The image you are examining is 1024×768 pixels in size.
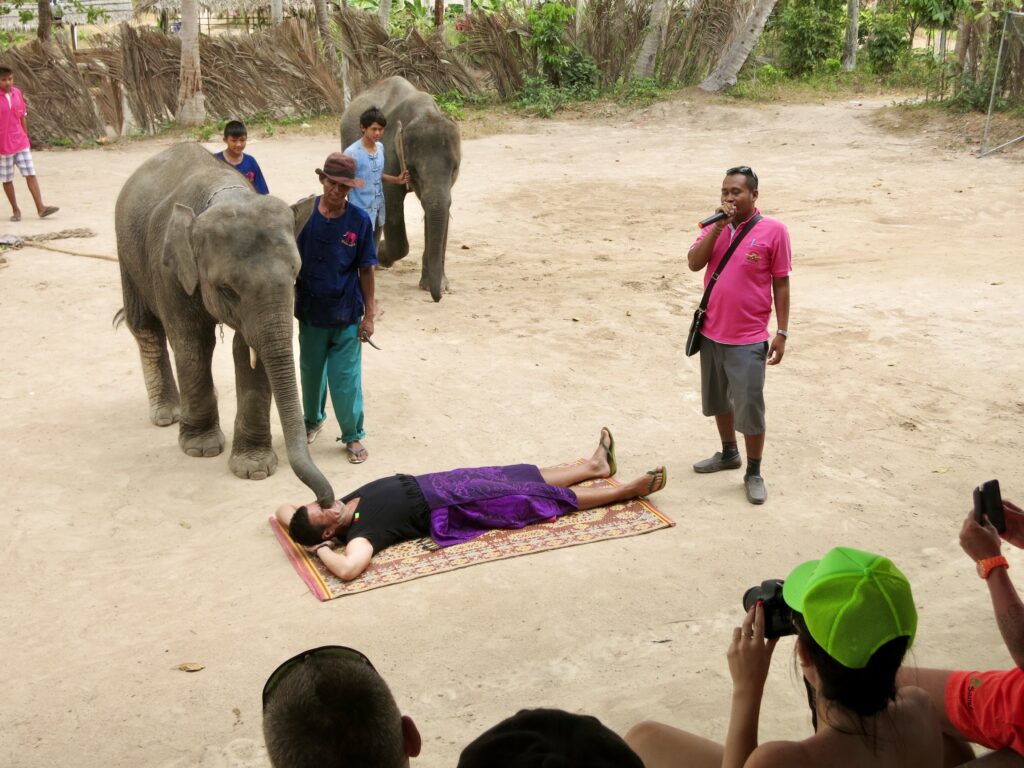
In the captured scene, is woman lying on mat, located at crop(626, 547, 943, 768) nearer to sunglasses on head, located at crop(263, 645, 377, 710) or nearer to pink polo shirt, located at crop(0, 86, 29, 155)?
sunglasses on head, located at crop(263, 645, 377, 710)

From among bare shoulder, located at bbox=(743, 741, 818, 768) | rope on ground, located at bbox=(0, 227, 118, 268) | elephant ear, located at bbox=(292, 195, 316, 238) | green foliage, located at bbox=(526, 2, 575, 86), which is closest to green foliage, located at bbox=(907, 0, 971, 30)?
green foliage, located at bbox=(526, 2, 575, 86)

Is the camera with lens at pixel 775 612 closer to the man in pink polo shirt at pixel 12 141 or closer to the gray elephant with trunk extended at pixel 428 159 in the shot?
the gray elephant with trunk extended at pixel 428 159

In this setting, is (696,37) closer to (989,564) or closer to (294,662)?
(989,564)

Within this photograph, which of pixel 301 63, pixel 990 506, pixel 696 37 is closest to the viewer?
pixel 990 506

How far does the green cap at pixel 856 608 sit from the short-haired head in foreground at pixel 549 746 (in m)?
0.81

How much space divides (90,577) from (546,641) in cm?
244

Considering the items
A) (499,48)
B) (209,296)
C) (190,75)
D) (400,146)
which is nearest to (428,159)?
(400,146)

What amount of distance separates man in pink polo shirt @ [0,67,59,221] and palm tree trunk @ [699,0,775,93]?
43.8 ft

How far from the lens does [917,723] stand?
2.57 m

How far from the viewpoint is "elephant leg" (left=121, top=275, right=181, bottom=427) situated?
7375 mm

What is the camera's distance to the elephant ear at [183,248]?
593cm

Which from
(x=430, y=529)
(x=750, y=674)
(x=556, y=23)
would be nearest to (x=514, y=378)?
(x=430, y=529)

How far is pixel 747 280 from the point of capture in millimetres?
5723

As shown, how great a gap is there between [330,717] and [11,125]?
12.6 m
